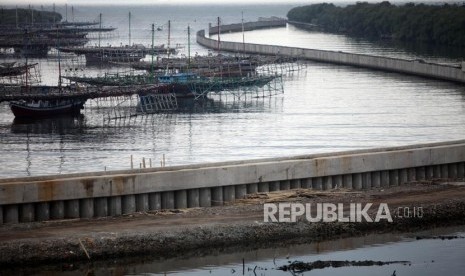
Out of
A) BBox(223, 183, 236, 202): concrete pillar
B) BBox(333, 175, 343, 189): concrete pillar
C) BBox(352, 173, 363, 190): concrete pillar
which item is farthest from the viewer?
BBox(352, 173, 363, 190): concrete pillar

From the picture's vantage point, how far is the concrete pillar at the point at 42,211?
41.2m

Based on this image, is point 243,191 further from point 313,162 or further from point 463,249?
point 463,249

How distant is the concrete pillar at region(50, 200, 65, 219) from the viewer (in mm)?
41375

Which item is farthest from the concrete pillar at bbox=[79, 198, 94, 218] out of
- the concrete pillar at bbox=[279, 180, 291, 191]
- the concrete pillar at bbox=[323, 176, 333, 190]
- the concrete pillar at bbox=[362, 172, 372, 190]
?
the concrete pillar at bbox=[362, 172, 372, 190]

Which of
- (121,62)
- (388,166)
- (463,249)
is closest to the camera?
(463,249)

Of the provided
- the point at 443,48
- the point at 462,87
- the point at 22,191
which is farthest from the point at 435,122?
the point at 443,48

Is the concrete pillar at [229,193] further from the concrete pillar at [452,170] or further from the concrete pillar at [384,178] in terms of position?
the concrete pillar at [452,170]

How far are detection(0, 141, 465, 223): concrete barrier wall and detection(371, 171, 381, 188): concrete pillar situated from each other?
0.14ft

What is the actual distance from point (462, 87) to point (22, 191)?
259 feet

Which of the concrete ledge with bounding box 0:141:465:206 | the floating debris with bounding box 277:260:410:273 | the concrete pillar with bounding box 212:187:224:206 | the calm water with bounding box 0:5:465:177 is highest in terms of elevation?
the concrete ledge with bounding box 0:141:465:206

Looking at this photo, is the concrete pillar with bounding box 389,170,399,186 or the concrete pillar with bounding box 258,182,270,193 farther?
the concrete pillar with bounding box 389,170,399,186

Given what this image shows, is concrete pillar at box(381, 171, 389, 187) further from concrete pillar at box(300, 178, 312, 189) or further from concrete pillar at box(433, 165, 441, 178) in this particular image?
concrete pillar at box(300, 178, 312, 189)

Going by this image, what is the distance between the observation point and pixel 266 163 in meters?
45.3

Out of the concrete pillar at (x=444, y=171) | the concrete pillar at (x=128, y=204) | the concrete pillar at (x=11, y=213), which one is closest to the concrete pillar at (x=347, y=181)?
the concrete pillar at (x=444, y=171)
